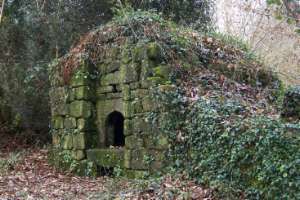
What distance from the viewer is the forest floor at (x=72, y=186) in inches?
248

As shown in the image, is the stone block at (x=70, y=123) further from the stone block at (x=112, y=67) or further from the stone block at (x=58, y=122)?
the stone block at (x=112, y=67)

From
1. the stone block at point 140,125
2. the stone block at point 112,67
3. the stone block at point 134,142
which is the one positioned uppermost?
the stone block at point 112,67

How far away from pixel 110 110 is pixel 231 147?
3.41 metres

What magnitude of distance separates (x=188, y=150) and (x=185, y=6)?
695 cm

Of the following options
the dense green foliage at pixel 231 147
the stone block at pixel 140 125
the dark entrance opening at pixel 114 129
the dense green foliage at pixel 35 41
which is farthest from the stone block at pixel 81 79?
the dense green foliage at pixel 35 41

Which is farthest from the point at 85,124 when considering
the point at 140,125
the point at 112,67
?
the point at 140,125

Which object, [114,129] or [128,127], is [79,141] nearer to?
[114,129]

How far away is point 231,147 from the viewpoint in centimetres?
624

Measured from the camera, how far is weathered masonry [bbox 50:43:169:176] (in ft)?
25.9

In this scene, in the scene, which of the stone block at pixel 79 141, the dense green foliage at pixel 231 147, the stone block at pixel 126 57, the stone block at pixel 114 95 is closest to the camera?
the dense green foliage at pixel 231 147

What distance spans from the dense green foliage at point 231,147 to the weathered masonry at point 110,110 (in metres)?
0.46

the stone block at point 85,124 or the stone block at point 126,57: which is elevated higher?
the stone block at point 126,57

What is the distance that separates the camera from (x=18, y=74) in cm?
1288

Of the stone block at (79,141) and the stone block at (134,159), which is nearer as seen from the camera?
the stone block at (134,159)
